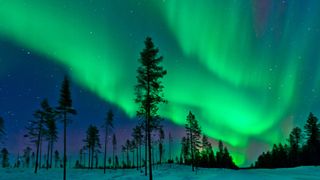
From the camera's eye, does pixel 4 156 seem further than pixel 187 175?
Yes

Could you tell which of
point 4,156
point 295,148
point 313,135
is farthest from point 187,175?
point 4,156

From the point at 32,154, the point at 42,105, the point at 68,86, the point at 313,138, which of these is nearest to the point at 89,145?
the point at 42,105

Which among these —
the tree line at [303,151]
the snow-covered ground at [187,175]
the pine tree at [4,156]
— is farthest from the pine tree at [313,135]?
the pine tree at [4,156]

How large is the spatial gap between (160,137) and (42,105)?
6391 centimetres

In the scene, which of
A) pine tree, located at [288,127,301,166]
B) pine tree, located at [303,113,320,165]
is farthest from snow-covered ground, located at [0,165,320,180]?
pine tree, located at [288,127,301,166]

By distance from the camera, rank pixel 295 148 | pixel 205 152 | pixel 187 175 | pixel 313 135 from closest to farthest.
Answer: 1. pixel 187 175
2. pixel 313 135
3. pixel 295 148
4. pixel 205 152

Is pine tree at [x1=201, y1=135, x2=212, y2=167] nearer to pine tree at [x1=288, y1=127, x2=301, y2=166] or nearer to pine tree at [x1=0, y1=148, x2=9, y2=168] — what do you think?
pine tree at [x1=288, y1=127, x2=301, y2=166]

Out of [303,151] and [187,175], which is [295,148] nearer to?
[303,151]

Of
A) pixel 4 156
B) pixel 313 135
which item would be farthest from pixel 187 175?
pixel 4 156

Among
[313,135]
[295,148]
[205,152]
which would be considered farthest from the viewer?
[205,152]

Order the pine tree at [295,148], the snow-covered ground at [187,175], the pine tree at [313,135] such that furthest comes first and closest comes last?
the pine tree at [295,148], the pine tree at [313,135], the snow-covered ground at [187,175]

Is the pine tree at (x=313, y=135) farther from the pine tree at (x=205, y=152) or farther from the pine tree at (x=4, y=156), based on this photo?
the pine tree at (x=4, y=156)

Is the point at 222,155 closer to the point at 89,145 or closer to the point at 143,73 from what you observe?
the point at 89,145

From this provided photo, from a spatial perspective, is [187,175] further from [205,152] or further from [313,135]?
[205,152]
